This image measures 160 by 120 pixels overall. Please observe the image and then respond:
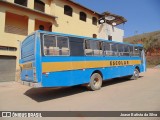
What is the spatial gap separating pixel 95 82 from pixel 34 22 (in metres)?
9.93

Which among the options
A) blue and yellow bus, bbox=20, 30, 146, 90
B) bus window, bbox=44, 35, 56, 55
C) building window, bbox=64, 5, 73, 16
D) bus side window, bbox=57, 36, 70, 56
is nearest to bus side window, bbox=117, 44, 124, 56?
blue and yellow bus, bbox=20, 30, 146, 90

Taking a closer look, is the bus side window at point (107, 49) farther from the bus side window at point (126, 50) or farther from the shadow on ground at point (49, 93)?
the shadow on ground at point (49, 93)

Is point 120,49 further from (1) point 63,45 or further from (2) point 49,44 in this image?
(2) point 49,44

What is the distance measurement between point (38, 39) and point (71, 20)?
43.9 feet

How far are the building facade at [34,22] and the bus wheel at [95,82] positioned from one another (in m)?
8.46

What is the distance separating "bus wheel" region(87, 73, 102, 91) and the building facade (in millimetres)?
8459

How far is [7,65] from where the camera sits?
13.8 m

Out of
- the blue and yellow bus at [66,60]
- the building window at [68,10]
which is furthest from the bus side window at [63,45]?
the building window at [68,10]

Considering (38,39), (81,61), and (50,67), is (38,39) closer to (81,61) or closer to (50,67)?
(50,67)

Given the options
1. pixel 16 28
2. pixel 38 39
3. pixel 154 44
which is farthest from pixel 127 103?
pixel 154 44

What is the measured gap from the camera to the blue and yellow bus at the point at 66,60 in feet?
21.4

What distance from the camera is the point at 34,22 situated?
1541 cm

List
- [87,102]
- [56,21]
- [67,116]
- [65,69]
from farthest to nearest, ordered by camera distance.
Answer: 1. [56,21]
2. [65,69]
3. [87,102]
4. [67,116]

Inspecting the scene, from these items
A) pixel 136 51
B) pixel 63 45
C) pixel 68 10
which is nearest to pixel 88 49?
pixel 63 45
